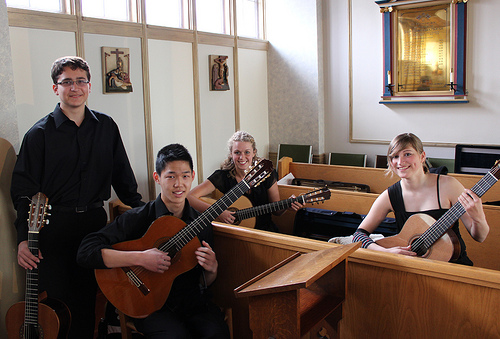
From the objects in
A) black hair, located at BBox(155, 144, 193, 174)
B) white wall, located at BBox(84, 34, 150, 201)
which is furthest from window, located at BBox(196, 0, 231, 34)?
black hair, located at BBox(155, 144, 193, 174)

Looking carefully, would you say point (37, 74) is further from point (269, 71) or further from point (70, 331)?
point (269, 71)

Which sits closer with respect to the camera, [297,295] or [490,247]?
[297,295]

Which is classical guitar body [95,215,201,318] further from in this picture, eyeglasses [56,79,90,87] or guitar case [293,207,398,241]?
guitar case [293,207,398,241]

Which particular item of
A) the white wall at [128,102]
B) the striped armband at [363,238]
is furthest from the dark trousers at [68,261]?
the white wall at [128,102]

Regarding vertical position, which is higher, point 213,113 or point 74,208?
point 213,113

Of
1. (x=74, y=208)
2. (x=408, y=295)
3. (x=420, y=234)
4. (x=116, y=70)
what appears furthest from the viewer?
(x=116, y=70)

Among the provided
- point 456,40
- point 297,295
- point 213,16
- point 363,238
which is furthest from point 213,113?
point 297,295

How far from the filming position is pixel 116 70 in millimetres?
4410

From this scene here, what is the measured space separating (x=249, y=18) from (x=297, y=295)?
5280 millimetres

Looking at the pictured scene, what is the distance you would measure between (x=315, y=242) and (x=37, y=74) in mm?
2862

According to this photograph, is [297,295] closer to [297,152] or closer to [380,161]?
[380,161]

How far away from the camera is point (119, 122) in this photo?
450 centimetres

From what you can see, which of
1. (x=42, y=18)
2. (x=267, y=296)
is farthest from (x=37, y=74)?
(x=267, y=296)

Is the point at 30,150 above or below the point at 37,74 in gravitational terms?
below
